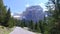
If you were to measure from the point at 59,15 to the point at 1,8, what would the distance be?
1154 inches

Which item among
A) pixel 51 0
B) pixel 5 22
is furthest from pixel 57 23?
pixel 5 22

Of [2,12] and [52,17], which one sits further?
[2,12]

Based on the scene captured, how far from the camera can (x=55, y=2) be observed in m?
→ 8.44

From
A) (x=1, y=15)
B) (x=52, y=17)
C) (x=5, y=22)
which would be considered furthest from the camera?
(x=5, y=22)

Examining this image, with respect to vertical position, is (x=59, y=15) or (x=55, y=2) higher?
(x=55, y=2)

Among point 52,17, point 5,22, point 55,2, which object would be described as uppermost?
point 55,2

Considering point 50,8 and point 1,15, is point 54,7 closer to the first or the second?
point 50,8

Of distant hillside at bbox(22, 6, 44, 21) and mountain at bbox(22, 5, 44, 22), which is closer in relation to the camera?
mountain at bbox(22, 5, 44, 22)

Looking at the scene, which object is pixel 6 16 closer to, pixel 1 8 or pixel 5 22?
pixel 5 22

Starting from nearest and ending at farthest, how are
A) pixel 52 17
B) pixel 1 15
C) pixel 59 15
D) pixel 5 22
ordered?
pixel 59 15 < pixel 52 17 < pixel 1 15 < pixel 5 22

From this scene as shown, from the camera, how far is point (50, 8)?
29.1 feet

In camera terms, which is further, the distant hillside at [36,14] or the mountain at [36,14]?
the distant hillside at [36,14]

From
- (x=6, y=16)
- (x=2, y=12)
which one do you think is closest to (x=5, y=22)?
(x=6, y=16)

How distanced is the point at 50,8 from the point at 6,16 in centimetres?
3248
